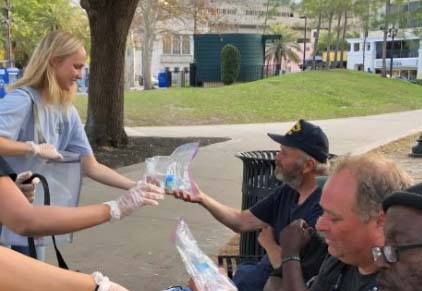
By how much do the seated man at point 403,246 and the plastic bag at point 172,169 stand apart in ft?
4.41

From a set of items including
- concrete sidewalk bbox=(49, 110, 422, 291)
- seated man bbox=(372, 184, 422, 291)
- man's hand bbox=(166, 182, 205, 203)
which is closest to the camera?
seated man bbox=(372, 184, 422, 291)

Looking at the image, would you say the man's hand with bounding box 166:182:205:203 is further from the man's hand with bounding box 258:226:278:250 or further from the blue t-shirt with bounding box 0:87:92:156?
the blue t-shirt with bounding box 0:87:92:156

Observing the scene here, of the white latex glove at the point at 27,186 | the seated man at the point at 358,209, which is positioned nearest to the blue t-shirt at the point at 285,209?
the seated man at the point at 358,209

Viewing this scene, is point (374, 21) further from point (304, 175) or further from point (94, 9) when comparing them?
point (304, 175)

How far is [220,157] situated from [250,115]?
330 inches

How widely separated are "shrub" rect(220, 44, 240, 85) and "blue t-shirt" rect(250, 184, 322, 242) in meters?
29.4

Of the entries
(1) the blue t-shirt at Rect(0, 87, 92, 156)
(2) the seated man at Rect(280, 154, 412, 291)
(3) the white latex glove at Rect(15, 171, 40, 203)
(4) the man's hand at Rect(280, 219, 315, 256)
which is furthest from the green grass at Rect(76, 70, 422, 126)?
(2) the seated man at Rect(280, 154, 412, 291)

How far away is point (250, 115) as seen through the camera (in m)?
19.3

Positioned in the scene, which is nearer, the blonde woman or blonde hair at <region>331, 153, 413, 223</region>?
blonde hair at <region>331, 153, 413, 223</region>

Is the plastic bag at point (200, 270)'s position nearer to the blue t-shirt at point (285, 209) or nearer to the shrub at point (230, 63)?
the blue t-shirt at point (285, 209)

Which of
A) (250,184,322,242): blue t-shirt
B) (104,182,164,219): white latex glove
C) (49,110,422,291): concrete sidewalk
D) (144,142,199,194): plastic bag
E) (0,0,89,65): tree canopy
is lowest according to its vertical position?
(49,110,422,291): concrete sidewalk

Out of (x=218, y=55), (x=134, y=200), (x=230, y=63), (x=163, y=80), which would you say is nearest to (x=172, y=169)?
(x=134, y=200)

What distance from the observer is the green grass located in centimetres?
1909

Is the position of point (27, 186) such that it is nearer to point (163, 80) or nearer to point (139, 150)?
point (139, 150)
